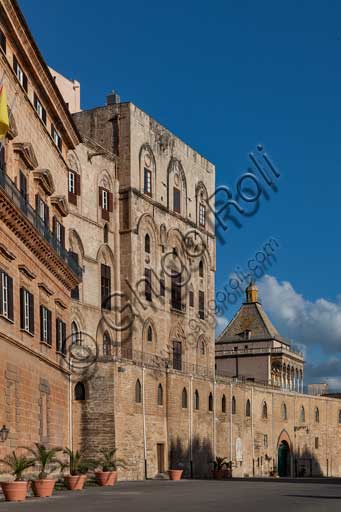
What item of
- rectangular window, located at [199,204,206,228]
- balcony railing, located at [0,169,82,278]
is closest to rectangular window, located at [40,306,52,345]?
balcony railing, located at [0,169,82,278]

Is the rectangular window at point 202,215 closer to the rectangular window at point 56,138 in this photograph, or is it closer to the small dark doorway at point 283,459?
the small dark doorway at point 283,459

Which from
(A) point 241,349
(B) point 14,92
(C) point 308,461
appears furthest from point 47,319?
(A) point 241,349

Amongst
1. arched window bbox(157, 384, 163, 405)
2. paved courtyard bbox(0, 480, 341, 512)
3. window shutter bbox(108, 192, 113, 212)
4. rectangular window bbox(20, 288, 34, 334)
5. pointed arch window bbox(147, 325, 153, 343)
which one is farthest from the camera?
pointed arch window bbox(147, 325, 153, 343)

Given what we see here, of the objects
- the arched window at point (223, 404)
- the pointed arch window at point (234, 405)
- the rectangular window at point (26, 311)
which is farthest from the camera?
the pointed arch window at point (234, 405)

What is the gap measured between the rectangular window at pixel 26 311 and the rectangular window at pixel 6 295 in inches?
88.2

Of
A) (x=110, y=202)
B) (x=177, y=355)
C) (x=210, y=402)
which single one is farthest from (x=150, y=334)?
(x=110, y=202)

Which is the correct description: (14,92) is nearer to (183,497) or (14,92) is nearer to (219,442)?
(183,497)

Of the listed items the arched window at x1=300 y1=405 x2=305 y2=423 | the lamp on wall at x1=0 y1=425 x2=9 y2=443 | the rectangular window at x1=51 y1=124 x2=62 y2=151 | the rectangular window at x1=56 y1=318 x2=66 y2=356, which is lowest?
the arched window at x1=300 y1=405 x2=305 y2=423

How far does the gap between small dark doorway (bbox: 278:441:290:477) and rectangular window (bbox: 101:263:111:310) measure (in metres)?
27.2

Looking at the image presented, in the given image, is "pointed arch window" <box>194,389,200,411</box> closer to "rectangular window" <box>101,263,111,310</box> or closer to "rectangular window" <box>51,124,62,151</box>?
"rectangular window" <box>101,263,111,310</box>

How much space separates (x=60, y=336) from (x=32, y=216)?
29.9 ft

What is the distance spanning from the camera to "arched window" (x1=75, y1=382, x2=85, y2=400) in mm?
53094

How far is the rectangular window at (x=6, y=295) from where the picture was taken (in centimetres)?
3235

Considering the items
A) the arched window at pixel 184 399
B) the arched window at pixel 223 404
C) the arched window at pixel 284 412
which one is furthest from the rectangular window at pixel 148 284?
the arched window at pixel 284 412
